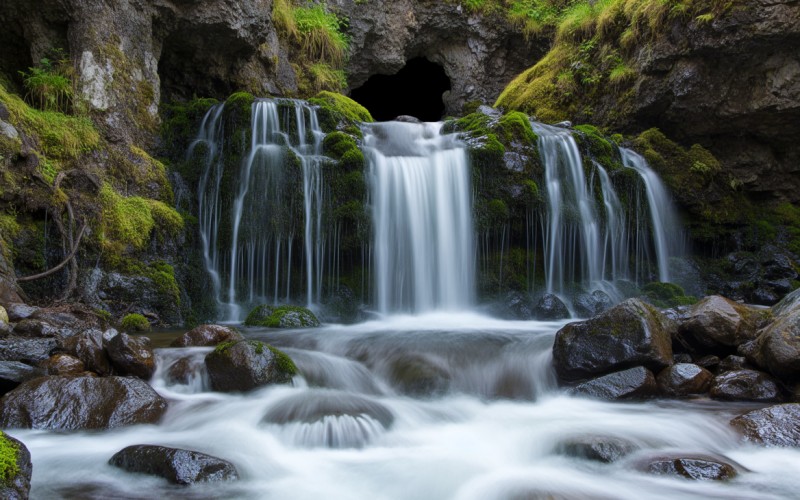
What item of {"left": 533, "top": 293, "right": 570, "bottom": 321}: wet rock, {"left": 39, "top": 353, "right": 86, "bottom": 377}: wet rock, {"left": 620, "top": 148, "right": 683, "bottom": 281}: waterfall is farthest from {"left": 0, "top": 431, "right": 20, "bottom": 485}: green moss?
{"left": 620, "top": 148, "right": 683, "bottom": 281}: waterfall

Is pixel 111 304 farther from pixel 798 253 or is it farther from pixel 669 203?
pixel 798 253

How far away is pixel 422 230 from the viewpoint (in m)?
9.76

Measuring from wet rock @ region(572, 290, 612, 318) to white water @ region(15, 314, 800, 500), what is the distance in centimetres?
355

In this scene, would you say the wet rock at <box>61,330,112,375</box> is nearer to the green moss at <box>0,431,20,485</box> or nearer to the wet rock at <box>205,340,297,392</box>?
the wet rock at <box>205,340,297,392</box>

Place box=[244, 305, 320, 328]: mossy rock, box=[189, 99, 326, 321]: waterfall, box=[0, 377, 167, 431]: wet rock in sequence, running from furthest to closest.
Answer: box=[189, 99, 326, 321]: waterfall < box=[244, 305, 320, 328]: mossy rock < box=[0, 377, 167, 431]: wet rock

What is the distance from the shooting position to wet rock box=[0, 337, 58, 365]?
4.52m

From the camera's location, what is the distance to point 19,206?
6.77m

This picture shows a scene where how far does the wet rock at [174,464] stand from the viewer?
10.5 feet

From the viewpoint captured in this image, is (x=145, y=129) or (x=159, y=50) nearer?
(x=145, y=129)

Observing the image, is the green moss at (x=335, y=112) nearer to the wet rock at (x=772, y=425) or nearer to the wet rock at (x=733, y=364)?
the wet rock at (x=733, y=364)

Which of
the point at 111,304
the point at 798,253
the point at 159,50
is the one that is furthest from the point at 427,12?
the point at 111,304

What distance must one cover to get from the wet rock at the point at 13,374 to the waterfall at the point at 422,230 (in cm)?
556

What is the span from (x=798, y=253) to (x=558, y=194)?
5732mm

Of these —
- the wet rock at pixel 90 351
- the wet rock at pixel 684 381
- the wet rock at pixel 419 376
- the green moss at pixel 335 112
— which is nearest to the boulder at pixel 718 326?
the wet rock at pixel 684 381
